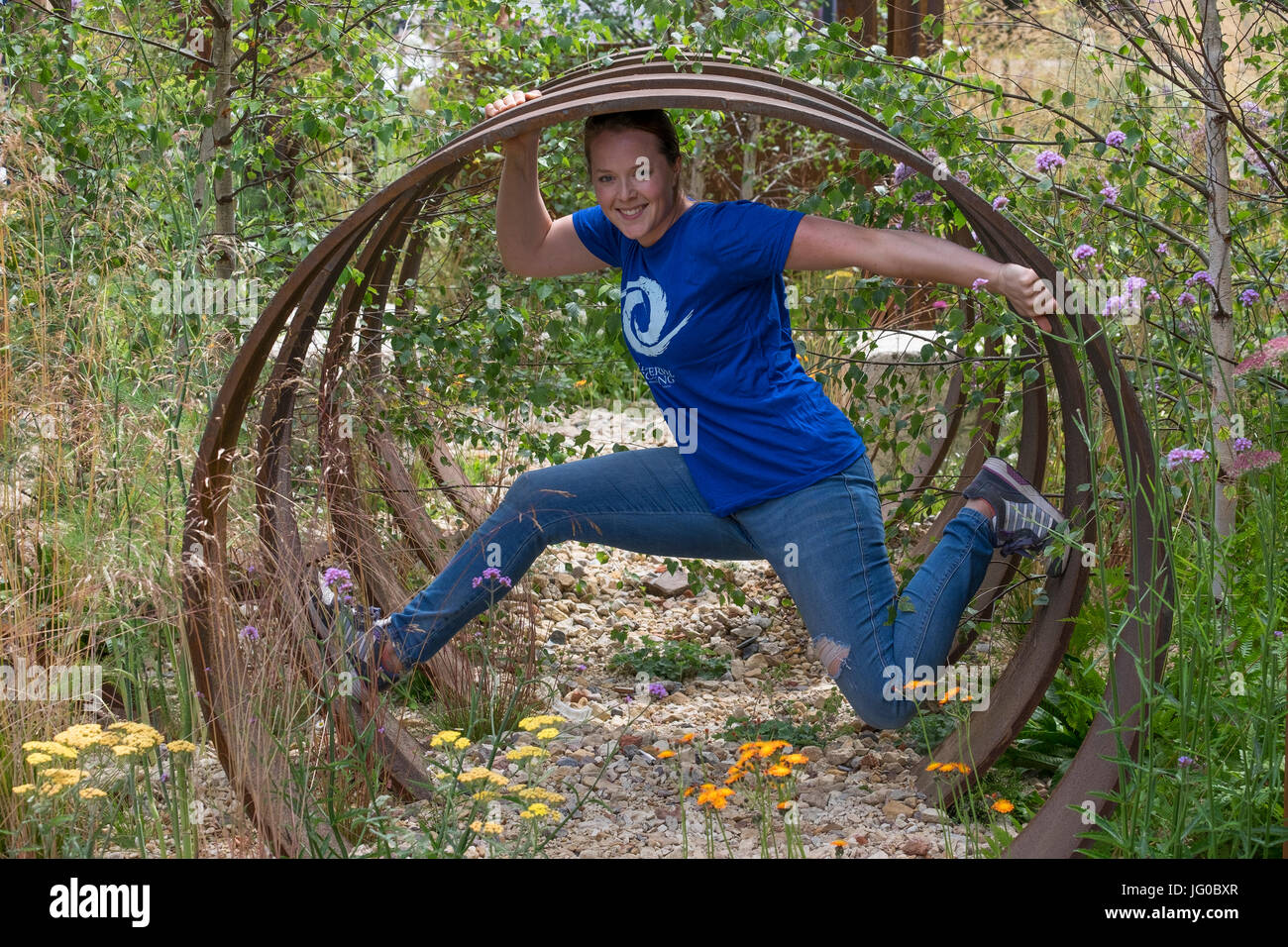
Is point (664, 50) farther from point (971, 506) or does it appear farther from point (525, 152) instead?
point (971, 506)

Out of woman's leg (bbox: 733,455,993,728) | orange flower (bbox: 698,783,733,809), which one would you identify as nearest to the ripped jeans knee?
woman's leg (bbox: 733,455,993,728)

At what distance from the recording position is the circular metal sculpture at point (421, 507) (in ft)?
8.51

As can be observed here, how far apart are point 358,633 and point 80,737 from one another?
2.50ft

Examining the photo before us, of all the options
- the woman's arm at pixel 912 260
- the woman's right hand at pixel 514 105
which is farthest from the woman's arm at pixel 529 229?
the woman's arm at pixel 912 260

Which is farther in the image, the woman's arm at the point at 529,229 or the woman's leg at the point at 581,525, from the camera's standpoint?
the woman's arm at the point at 529,229

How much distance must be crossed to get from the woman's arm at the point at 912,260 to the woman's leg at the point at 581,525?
0.70 m

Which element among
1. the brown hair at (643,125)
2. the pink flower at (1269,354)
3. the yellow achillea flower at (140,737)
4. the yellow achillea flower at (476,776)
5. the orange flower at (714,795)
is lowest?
the orange flower at (714,795)

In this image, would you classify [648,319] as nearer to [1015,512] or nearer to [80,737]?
[1015,512]

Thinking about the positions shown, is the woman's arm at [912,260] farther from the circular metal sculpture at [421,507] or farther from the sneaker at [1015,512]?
the sneaker at [1015,512]

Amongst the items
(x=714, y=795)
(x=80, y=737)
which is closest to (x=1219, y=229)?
(x=714, y=795)

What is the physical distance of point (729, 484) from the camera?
3.22 m
